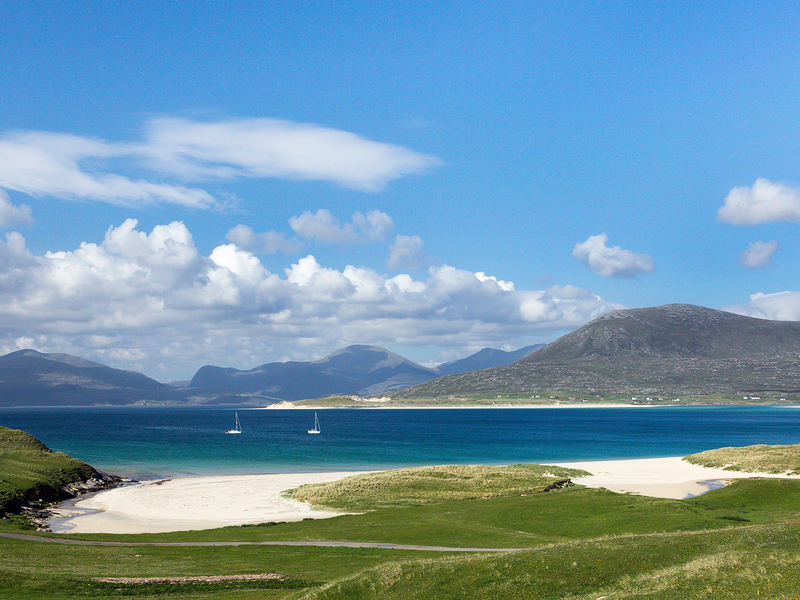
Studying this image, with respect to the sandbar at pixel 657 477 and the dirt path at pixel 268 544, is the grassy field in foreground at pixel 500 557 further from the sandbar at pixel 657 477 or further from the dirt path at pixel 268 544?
the sandbar at pixel 657 477

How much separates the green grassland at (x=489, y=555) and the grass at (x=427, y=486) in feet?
13.2

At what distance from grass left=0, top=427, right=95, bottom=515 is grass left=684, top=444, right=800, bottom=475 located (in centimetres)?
9179

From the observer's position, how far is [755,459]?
88062 millimetres

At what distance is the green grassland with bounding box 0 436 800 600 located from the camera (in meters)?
22.5

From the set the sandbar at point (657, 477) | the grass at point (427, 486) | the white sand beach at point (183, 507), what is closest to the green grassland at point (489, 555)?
the grass at point (427, 486)

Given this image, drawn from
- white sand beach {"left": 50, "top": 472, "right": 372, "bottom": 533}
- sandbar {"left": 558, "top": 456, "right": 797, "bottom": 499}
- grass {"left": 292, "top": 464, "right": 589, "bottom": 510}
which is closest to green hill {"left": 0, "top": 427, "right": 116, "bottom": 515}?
white sand beach {"left": 50, "top": 472, "right": 372, "bottom": 533}

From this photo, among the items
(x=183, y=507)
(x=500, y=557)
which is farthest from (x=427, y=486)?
(x=500, y=557)

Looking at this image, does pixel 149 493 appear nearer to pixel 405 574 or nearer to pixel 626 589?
pixel 405 574

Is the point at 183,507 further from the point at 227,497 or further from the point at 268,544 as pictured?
the point at 268,544

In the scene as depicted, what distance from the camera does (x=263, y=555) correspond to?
35.8 m

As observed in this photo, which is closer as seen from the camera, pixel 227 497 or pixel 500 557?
pixel 500 557

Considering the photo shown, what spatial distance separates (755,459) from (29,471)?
328 ft

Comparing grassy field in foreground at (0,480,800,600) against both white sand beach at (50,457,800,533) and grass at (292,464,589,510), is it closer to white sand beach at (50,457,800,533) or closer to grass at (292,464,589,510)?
grass at (292,464,589,510)

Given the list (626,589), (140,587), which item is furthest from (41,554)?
(626,589)
